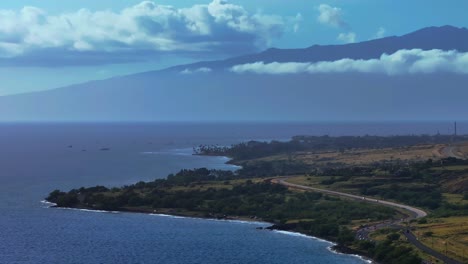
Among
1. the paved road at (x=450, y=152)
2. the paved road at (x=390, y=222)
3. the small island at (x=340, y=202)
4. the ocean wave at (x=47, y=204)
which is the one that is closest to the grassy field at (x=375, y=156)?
the paved road at (x=450, y=152)

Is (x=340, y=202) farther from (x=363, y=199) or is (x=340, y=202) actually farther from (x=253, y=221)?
(x=253, y=221)

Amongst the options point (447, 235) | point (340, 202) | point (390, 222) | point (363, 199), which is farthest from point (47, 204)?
point (447, 235)

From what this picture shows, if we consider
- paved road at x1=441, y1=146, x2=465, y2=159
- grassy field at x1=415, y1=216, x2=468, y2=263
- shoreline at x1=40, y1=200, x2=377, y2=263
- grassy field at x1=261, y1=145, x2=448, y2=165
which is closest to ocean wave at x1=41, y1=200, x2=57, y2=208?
shoreline at x1=40, y1=200, x2=377, y2=263

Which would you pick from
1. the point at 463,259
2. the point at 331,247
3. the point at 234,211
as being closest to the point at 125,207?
the point at 234,211

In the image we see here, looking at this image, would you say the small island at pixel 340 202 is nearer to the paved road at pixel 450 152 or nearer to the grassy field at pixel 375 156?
the paved road at pixel 450 152

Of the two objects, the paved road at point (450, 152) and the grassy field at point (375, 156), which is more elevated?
the paved road at point (450, 152)

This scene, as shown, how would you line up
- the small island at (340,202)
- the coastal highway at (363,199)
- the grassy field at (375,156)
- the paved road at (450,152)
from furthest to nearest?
the grassy field at (375,156), the paved road at (450,152), the coastal highway at (363,199), the small island at (340,202)

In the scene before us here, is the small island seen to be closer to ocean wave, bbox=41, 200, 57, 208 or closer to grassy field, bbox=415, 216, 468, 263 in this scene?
grassy field, bbox=415, 216, 468, 263

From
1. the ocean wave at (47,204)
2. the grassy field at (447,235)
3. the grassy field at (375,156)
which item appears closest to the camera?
the grassy field at (447,235)

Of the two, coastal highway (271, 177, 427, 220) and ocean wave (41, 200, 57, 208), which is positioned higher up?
coastal highway (271, 177, 427, 220)
